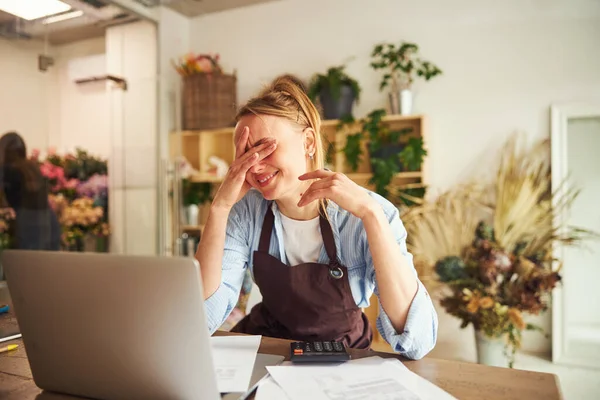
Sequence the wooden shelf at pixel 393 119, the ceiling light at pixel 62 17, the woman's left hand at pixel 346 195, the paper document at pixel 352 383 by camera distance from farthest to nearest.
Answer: the wooden shelf at pixel 393 119 < the ceiling light at pixel 62 17 < the woman's left hand at pixel 346 195 < the paper document at pixel 352 383

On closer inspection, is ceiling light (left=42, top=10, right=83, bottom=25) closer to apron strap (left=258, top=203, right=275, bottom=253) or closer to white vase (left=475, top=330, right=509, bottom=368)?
apron strap (left=258, top=203, right=275, bottom=253)

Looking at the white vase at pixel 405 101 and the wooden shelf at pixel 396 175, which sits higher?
the white vase at pixel 405 101

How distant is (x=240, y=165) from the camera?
4.25 feet

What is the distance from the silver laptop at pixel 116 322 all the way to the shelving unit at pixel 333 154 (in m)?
2.49

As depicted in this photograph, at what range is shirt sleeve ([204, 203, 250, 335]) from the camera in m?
1.27

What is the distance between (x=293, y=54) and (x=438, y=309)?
2.31 meters

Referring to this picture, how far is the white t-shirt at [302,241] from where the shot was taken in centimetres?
140

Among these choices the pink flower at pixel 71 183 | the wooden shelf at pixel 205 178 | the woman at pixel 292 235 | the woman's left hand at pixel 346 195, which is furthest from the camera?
the wooden shelf at pixel 205 178

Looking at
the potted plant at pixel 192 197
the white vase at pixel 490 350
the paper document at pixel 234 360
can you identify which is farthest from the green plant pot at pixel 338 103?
the paper document at pixel 234 360

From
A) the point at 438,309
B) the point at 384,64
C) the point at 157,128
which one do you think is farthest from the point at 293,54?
the point at 438,309

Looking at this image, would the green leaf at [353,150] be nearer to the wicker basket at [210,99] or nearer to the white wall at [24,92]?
the wicker basket at [210,99]

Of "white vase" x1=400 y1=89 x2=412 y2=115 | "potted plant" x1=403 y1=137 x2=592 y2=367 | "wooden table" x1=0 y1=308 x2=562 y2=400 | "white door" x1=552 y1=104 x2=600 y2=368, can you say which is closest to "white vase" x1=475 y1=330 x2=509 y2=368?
"potted plant" x1=403 y1=137 x2=592 y2=367

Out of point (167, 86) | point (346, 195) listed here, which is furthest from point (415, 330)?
point (167, 86)

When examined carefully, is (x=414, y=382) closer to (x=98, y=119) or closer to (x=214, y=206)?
(x=214, y=206)
